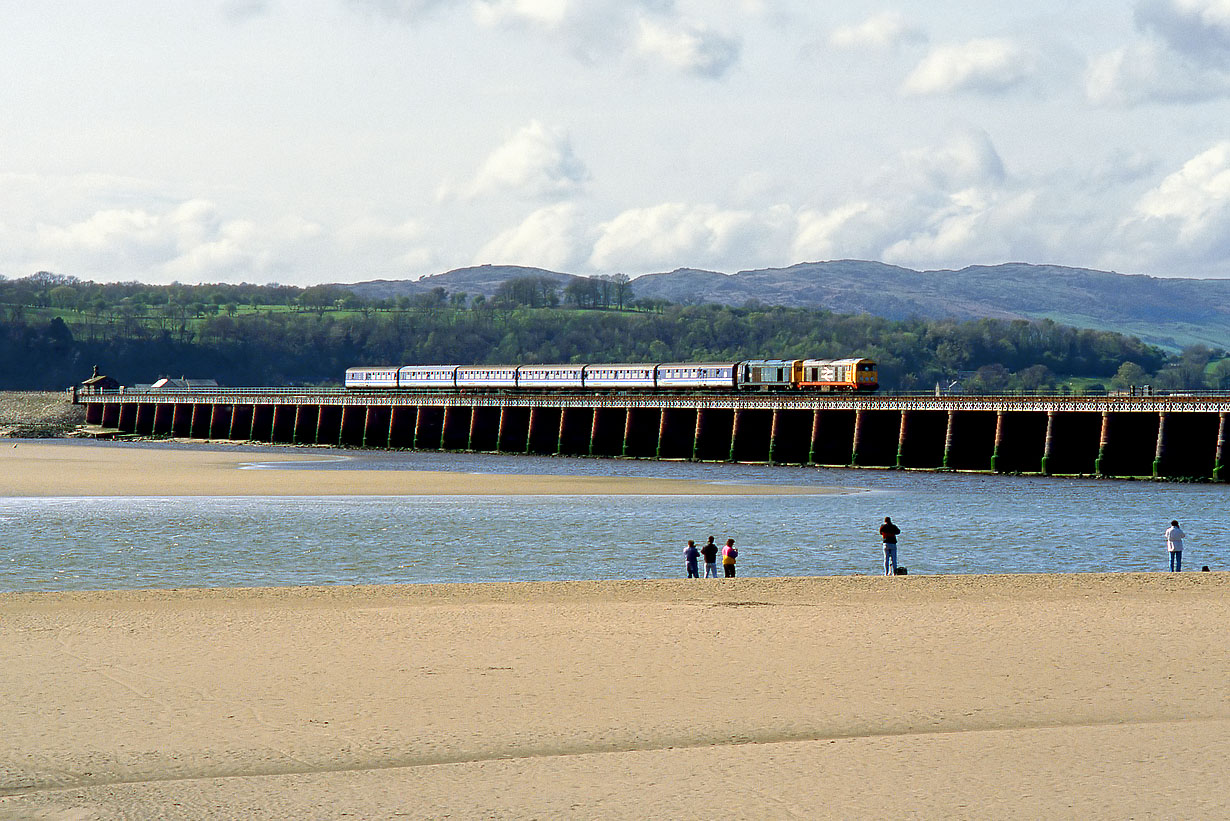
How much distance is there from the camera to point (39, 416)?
470 feet

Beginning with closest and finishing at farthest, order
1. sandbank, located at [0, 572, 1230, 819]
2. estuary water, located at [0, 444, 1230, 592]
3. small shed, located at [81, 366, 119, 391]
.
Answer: sandbank, located at [0, 572, 1230, 819]
estuary water, located at [0, 444, 1230, 592]
small shed, located at [81, 366, 119, 391]

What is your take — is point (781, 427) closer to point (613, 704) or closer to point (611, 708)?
point (613, 704)

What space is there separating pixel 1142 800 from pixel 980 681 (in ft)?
16.7

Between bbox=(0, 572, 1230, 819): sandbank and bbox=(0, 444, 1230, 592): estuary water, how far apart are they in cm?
616

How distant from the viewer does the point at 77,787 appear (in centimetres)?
1269

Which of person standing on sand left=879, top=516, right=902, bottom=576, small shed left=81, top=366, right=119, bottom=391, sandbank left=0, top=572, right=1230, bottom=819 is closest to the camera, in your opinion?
sandbank left=0, top=572, right=1230, bottom=819

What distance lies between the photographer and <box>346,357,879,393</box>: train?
92.2 metres

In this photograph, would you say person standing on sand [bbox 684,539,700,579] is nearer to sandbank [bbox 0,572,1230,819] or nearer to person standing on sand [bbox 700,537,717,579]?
person standing on sand [bbox 700,537,717,579]

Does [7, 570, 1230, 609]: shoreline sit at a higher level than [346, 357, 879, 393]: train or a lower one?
lower

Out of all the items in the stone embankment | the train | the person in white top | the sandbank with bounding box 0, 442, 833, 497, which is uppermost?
the train

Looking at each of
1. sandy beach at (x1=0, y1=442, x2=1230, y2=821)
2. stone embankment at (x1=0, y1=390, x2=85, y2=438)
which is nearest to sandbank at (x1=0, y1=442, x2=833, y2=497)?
sandy beach at (x1=0, y1=442, x2=1230, y2=821)

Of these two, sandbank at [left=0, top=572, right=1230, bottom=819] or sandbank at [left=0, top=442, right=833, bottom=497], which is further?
sandbank at [left=0, top=442, right=833, bottom=497]

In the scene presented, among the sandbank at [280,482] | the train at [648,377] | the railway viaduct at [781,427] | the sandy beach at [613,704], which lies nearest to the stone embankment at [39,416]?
the railway viaduct at [781,427]

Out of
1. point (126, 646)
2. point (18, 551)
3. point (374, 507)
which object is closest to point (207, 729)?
point (126, 646)
